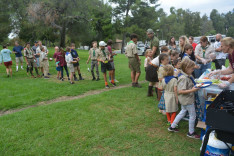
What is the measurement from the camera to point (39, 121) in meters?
4.43

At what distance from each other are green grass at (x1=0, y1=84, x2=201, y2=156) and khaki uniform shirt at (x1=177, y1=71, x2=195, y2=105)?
746 millimetres

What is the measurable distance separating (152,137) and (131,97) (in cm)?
256

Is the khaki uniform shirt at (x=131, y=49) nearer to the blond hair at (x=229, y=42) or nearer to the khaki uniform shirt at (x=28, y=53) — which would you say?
the blond hair at (x=229, y=42)

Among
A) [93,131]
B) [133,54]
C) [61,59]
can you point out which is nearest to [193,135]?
[93,131]

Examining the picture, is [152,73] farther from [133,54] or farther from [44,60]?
[44,60]

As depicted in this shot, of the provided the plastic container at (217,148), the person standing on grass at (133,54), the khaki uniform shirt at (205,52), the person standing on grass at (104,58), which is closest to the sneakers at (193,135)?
the plastic container at (217,148)

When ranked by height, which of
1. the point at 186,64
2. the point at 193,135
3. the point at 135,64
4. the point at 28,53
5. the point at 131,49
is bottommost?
the point at 193,135

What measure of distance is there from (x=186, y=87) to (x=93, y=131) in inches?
82.5

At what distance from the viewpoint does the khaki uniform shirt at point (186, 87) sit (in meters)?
3.44

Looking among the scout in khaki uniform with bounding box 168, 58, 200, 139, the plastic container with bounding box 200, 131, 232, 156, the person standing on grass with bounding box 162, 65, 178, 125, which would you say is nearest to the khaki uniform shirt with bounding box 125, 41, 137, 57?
the person standing on grass with bounding box 162, 65, 178, 125

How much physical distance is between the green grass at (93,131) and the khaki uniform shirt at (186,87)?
75 centimetres

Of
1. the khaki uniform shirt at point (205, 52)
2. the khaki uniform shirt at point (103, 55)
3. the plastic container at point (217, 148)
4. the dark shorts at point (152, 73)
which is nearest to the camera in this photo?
the plastic container at point (217, 148)

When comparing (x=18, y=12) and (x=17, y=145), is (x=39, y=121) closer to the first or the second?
(x=17, y=145)

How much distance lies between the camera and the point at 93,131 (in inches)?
154
